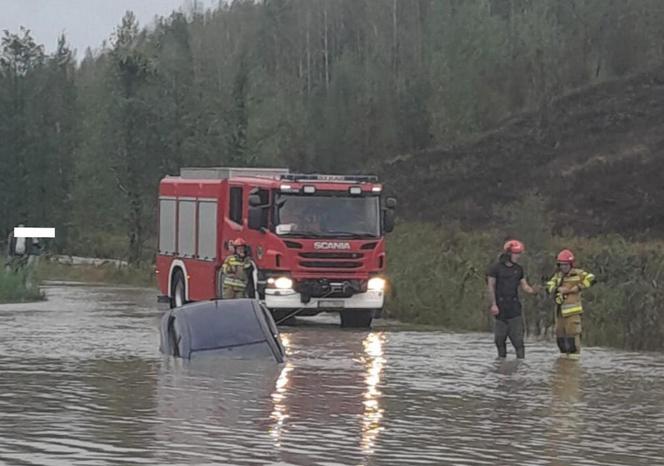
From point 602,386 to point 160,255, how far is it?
14572mm

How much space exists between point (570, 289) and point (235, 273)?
554 centimetres

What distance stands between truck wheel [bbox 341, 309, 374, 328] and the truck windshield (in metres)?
1.37

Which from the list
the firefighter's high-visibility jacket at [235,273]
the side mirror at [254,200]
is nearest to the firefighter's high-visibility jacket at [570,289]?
the firefighter's high-visibility jacket at [235,273]

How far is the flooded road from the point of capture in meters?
11.0

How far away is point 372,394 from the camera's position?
1496 centimetres

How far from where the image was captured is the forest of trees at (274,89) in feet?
160

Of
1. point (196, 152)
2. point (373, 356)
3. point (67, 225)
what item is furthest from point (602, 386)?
point (67, 225)

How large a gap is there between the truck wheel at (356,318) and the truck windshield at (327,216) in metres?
1.37

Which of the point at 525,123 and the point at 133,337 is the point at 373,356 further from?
the point at 525,123

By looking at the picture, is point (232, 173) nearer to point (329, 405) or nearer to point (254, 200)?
point (254, 200)

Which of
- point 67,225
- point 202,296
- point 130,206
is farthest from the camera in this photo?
point 67,225

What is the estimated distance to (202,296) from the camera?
26312 mm

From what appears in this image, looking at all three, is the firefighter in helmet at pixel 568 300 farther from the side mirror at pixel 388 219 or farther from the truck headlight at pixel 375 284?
the side mirror at pixel 388 219

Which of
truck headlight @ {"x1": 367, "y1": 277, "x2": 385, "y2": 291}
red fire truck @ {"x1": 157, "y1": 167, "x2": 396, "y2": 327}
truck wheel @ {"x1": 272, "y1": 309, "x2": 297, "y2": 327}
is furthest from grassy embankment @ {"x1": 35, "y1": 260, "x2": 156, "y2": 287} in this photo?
truck headlight @ {"x1": 367, "y1": 277, "x2": 385, "y2": 291}
